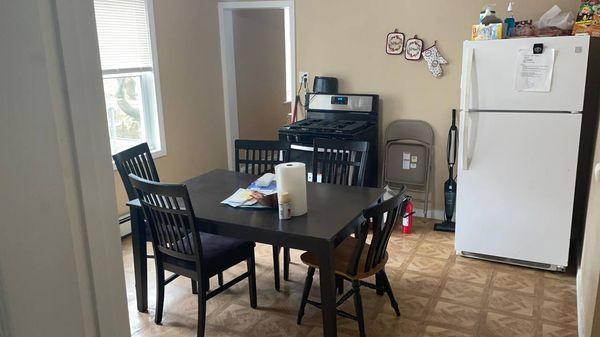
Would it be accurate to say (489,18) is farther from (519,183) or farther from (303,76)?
(303,76)

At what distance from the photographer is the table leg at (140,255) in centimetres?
290

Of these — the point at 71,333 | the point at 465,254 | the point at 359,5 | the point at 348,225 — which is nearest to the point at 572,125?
the point at 465,254

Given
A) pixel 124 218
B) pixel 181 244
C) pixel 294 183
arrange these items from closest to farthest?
pixel 294 183 < pixel 181 244 < pixel 124 218

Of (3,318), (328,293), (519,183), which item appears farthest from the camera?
(519,183)

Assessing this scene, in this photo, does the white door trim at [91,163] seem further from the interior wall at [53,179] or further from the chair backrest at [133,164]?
the chair backrest at [133,164]

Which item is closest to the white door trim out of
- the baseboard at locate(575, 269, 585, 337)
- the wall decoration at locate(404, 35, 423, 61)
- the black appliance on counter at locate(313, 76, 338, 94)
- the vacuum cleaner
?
the baseboard at locate(575, 269, 585, 337)

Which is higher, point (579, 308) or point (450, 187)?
point (450, 187)

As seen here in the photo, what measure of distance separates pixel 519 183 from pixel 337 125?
1.65 m

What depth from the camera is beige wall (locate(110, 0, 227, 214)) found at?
4613mm

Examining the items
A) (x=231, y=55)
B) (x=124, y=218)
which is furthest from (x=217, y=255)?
(x=231, y=55)

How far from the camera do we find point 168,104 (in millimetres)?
4680

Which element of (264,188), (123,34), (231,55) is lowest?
(264,188)

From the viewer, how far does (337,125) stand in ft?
14.6

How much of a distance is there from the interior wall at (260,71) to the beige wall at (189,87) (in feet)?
1.55
